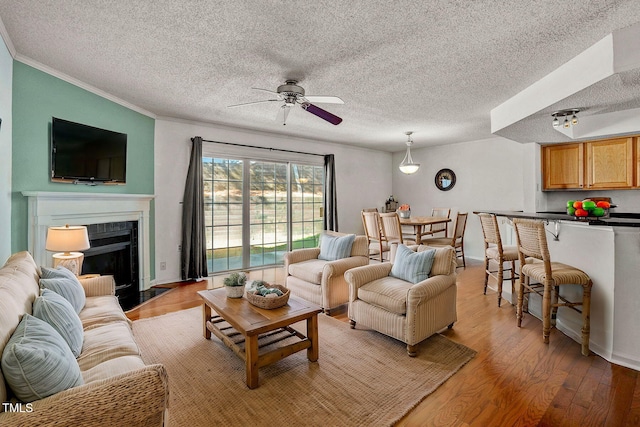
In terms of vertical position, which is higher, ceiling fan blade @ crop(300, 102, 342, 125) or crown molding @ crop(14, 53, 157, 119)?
crown molding @ crop(14, 53, 157, 119)

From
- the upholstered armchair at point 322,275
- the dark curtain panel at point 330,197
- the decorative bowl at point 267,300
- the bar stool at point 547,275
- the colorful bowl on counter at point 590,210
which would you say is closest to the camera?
the decorative bowl at point 267,300

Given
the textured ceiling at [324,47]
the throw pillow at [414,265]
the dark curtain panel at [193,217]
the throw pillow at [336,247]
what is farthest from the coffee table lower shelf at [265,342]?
the textured ceiling at [324,47]

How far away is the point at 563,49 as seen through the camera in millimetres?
2480

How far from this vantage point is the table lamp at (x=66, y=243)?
276 cm

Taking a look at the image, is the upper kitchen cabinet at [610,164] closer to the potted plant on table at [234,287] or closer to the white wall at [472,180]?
the white wall at [472,180]

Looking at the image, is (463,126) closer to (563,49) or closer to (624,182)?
(624,182)

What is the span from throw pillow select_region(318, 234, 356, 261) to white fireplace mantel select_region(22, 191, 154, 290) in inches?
98.1

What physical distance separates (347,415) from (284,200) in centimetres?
445

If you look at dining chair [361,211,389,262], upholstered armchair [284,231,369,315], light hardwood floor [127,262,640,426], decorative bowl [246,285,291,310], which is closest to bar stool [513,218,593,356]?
light hardwood floor [127,262,640,426]

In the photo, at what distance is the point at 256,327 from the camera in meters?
2.07

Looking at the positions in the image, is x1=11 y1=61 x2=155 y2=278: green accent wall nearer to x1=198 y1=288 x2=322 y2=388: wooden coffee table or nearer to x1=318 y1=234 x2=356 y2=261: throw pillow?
x1=198 y1=288 x2=322 y2=388: wooden coffee table

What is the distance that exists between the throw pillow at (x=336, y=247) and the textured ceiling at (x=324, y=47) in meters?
1.72

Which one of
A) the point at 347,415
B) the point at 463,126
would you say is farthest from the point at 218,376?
the point at 463,126

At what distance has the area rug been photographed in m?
1.82
